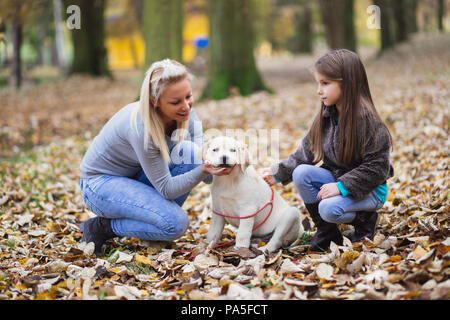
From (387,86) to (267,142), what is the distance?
18.1ft

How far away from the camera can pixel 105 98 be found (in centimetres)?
1548

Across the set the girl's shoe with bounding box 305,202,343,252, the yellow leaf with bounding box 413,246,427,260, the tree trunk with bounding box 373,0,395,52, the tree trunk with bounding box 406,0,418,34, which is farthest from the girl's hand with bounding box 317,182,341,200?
the tree trunk with bounding box 406,0,418,34

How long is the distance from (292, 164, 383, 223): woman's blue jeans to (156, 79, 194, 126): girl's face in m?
1.08

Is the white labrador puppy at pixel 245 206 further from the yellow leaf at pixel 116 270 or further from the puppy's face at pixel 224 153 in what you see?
the yellow leaf at pixel 116 270

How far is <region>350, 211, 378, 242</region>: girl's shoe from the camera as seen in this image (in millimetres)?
3788

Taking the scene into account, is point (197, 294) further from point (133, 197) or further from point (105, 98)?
point (105, 98)

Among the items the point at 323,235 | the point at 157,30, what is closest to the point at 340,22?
the point at 157,30

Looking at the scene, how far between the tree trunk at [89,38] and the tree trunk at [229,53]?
884 cm

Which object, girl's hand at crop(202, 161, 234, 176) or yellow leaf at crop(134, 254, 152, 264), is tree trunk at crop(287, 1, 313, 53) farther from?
yellow leaf at crop(134, 254, 152, 264)

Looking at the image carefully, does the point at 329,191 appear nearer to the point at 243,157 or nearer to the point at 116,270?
the point at 243,157

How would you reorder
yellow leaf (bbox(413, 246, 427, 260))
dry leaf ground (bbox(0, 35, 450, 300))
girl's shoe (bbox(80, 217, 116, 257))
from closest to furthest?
dry leaf ground (bbox(0, 35, 450, 300)) < yellow leaf (bbox(413, 246, 427, 260)) < girl's shoe (bbox(80, 217, 116, 257))

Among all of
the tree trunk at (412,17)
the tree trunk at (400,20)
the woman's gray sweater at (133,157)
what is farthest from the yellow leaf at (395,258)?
the tree trunk at (412,17)

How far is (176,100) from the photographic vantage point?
11.8 ft

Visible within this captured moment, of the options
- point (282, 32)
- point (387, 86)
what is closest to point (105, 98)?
point (387, 86)
